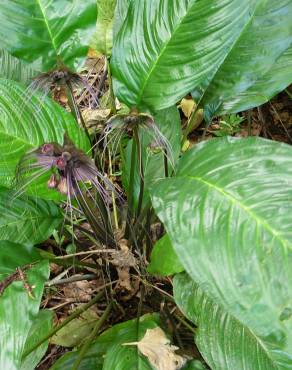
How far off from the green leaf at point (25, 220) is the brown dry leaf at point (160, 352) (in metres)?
0.29

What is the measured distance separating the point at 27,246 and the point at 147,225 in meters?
0.28

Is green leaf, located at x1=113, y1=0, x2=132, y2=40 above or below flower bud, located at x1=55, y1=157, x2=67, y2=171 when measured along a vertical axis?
above

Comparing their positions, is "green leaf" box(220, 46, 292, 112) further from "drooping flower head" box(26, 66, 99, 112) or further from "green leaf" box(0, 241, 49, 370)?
"green leaf" box(0, 241, 49, 370)

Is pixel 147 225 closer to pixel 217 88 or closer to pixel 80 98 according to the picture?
pixel 217 88

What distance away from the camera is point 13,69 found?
4.17 feet

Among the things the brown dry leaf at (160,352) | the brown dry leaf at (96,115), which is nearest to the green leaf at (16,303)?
the brown dry leaf at (160,352)

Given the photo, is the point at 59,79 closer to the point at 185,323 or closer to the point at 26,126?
the point at 26,126

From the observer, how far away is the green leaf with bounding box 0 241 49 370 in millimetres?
868

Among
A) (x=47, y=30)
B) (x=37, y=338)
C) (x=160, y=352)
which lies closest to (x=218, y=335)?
(x=160, y=352)

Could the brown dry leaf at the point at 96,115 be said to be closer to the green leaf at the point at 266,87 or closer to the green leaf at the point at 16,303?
the green leaf at the point at 266,87

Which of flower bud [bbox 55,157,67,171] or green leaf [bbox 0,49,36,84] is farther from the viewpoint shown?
green leaf [bbox 0,49,36,84]

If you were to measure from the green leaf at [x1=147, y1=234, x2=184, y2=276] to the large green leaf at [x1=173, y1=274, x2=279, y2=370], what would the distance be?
0.04m

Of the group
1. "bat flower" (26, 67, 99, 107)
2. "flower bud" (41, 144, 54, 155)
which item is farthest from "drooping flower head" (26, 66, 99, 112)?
"flower bud" (41, 144, 54, 155)

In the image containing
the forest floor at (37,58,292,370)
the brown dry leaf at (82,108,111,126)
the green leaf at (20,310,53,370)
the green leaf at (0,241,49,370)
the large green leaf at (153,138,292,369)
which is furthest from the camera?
the brown dry leaf at (82,108,111,126)
